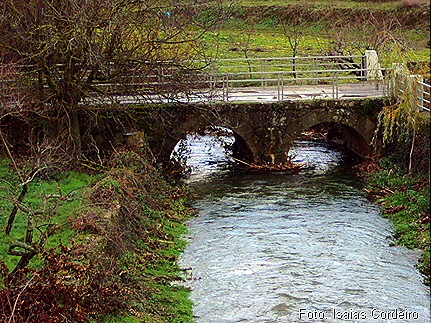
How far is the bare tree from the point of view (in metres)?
21.4

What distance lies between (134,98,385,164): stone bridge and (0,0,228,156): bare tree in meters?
A: 1.96

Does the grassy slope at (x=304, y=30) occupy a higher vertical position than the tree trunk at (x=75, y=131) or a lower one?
higher

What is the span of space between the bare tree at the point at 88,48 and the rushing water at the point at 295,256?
13.5 ft

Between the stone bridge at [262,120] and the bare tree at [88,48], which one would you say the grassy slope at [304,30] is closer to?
the stone bridge at [262,120]

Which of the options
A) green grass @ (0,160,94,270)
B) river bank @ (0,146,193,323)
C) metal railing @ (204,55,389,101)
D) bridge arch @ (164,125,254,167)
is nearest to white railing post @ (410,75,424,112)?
metal railing @ (204,55,389,101)

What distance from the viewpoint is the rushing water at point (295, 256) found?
15117 millimetres

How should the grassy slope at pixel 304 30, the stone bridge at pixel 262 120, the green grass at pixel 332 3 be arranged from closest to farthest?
1. the stone bridge at pixel 262 120
2. the grassy slope at pixel 304 30
3. the green grass at pixel 332 3

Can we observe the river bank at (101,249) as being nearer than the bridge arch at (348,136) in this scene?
Yes

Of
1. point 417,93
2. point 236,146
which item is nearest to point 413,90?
point 417,93

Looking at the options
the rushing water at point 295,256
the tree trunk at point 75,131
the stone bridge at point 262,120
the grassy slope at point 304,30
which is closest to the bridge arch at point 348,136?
the stone bridge at point 262,120

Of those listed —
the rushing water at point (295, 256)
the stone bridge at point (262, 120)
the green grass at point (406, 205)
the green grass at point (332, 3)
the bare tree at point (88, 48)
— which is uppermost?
the green grass at point (332, 3)

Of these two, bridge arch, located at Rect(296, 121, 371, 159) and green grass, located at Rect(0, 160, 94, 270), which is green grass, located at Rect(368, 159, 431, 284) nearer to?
bridge arch, located at Rect(296, 121, 371, 159)

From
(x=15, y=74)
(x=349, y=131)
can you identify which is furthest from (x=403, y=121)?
(x=15, y=74)

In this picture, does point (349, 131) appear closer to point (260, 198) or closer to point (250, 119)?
point (250, 119)
